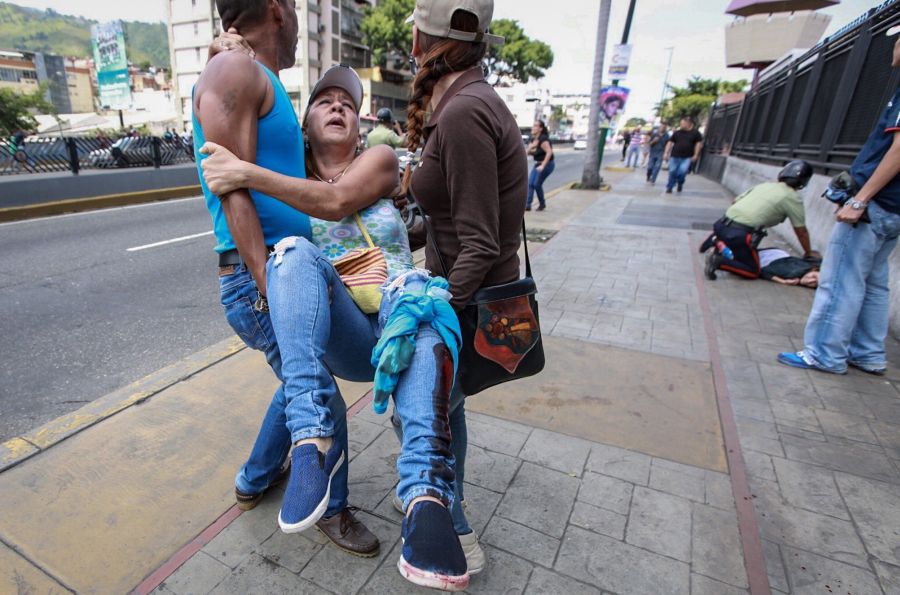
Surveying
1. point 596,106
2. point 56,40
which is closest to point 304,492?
point 596,106

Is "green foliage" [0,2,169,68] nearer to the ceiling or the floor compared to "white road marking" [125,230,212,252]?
nearer to the ceiling

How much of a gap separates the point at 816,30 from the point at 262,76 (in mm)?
26203

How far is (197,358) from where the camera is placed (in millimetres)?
3635

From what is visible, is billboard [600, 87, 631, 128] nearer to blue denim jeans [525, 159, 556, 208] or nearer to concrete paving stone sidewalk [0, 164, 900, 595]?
blue denim jeans [525, 159, 556, 208]

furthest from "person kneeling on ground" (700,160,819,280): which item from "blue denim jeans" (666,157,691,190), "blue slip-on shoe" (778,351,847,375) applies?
"blue denim jeans" (666,157,691,190)

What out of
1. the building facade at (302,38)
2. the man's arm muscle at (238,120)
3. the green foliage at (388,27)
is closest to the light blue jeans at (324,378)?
the man's arm muscle at (238,120)

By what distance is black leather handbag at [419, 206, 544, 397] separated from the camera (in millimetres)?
1648

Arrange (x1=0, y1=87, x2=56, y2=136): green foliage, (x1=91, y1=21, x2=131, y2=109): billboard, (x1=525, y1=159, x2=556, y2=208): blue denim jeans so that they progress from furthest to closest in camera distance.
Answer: (x1=91, y1=21, x2=131, y2=109): billboard < (x1=0, y1=87, x2=56, y2=136): green foliage < (x1=525, y1=159, x2=556, y2=208): blue denim jeans

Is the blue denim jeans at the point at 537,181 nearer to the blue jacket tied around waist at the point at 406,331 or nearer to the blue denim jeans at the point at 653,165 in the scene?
the blue denim jeans at the point at 653,165

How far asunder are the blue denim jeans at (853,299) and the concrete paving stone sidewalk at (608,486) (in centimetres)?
19

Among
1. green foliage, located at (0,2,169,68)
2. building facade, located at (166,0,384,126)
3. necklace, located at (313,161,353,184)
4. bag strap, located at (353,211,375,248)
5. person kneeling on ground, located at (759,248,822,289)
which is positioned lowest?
person kneeling on ground, located at (759,248,822,289)

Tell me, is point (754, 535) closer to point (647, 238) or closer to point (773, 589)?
point (773, 589)

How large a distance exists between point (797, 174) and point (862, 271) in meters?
2.41

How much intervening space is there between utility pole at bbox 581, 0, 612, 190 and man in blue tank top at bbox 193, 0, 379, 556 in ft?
44.6
